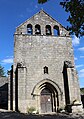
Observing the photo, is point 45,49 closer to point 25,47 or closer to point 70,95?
point 25,47

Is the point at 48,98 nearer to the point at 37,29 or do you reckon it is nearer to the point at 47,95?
the point at 47,95

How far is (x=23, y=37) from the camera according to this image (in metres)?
20.8

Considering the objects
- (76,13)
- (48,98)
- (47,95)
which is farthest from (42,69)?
(76,13)

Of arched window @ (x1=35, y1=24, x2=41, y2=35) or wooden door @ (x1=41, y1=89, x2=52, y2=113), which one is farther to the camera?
arched window @ (x1=35, y1=24, x2=41, y2=35)

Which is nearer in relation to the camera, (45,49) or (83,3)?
(83,3)

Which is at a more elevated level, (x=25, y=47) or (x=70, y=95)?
(x=25, y=47)

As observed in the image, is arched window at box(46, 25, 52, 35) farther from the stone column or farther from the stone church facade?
the stone column

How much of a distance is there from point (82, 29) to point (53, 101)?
511 inches

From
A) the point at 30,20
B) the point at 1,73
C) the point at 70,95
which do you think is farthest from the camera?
the point at 1,73

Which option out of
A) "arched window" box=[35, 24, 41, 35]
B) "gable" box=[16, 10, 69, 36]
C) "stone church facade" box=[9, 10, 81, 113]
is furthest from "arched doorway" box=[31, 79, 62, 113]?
"gable" box=[16, 10, 69, 36]

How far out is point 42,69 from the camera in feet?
65.2

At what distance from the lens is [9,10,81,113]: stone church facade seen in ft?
61.4

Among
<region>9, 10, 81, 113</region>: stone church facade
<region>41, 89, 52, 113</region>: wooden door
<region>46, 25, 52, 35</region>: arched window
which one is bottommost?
<region>41, 89, 52, 113</region>: wooden door

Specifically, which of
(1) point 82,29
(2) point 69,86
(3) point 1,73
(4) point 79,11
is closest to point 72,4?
(4) point 79,11
